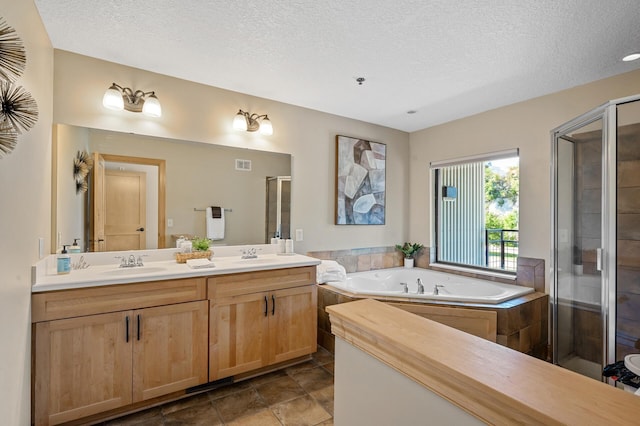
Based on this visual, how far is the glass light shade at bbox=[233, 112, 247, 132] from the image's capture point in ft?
9.47

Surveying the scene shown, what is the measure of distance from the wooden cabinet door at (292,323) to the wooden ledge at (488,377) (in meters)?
1.77

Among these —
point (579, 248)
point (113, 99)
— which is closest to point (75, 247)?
point (113, 99)

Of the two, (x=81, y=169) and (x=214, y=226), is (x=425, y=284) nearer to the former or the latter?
(x=214, y=226)

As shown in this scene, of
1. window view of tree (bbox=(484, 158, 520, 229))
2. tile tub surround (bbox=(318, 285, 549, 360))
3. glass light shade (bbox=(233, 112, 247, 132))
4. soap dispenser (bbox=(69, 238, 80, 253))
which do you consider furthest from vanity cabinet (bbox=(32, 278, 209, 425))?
window view of tree (bbox=(484, 158, 520, 229))

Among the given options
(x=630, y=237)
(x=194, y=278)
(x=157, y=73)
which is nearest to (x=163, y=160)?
(x=157, y=73)

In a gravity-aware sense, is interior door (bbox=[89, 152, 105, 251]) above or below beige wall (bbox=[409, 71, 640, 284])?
below

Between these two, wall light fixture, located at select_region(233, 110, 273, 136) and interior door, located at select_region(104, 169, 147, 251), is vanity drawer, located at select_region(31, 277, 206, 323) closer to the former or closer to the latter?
interior door, located at select_region(104, 169, 147, 251)

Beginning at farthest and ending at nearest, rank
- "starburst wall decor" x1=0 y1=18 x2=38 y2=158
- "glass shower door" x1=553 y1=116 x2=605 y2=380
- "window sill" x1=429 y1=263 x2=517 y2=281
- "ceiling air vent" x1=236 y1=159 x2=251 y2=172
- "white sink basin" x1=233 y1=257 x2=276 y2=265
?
"window sill" x1=429 y1=263 x2=517 y2=281
"ceiling air vent" x1=236 y1=159 x2=251 y2=172
"white sink basin" x1=233 y1=257 x2=276 y2=265
"glass shower door" x1=553 y1=116 x2=605 y2=380
"starburst wall decor" x1=0 y1=18 x2=38 y2=158

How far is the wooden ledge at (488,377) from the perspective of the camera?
0.49 m

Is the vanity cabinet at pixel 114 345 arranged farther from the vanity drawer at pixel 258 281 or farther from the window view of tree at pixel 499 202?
the window view of tree at pixel 499 202

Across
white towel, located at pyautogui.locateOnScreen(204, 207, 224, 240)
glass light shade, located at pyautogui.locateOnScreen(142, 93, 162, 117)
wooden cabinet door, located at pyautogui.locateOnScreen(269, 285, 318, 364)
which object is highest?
glass light shade, located at pyautogui.locateOnScreen(142, 93, 162, 117)

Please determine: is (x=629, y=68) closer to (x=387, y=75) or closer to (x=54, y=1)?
(x=387, y=75)

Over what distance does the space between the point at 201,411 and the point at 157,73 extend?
255 cm

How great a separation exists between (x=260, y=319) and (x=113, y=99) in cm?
197
